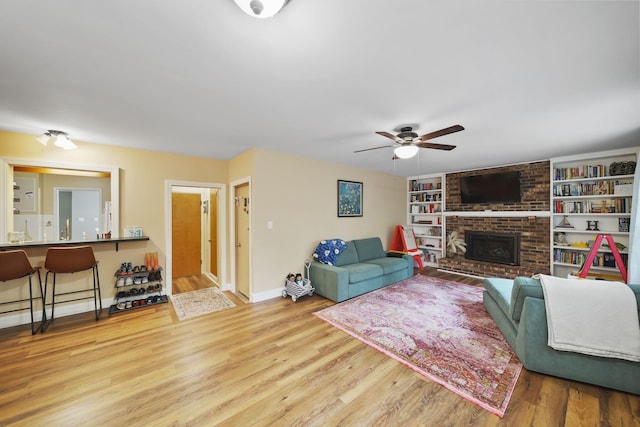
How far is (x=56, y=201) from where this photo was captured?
3348 mm

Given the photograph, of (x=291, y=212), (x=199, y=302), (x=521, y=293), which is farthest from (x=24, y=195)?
(x=521, y=293)

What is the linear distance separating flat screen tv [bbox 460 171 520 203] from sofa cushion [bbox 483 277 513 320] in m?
2.73

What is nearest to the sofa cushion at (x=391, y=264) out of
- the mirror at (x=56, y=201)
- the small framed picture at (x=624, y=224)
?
the small framed picture at (x=624, y=224)

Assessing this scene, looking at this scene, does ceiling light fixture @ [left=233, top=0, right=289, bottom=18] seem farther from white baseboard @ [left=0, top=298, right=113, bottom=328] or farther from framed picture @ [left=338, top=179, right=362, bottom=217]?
white baseboard @ [left=0, top=298, right=113, bottom=328]

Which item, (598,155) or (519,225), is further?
(519,225)

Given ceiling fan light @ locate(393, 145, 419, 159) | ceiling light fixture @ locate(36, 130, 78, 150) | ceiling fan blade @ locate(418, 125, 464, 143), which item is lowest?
ceiling fan light @ locate(393, 145, 419, 159)

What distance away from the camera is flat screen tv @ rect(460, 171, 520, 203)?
16.1 ft

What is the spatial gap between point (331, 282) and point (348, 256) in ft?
2.97

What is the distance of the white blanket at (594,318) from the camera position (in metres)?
1.77

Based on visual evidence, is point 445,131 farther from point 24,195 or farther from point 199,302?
point 24,195

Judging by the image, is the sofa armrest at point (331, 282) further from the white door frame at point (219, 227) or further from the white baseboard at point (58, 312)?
the white baseboard at point (58, 312)

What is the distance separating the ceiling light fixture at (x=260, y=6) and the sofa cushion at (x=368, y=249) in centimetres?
413

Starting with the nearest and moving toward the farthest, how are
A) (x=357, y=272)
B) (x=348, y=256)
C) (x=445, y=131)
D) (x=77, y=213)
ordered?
1. (x=445, y=131)
2. (x=77, y=213)
3. (x=357, y=272)
4. (x=348, y=256)

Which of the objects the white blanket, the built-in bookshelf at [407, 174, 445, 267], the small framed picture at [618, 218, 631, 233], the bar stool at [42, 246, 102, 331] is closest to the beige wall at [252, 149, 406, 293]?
the built-in bookshelf at [407, 174, 445, 267]
